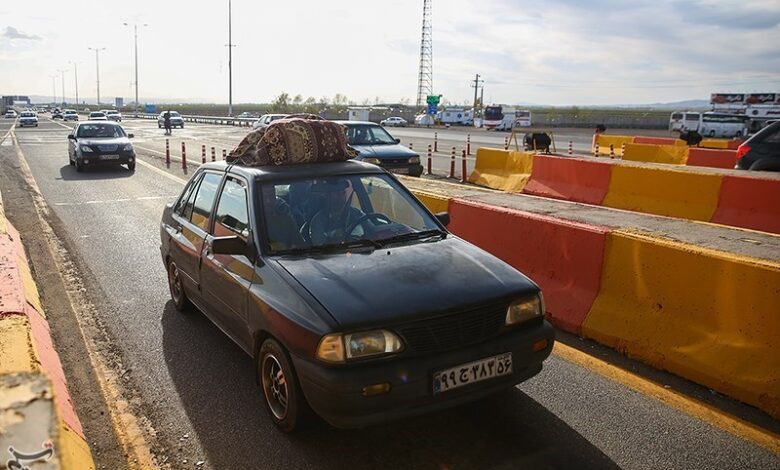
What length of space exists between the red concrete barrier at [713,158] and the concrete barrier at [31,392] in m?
15.2

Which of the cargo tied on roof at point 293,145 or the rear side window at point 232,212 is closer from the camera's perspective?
the rear side window at point 232,212

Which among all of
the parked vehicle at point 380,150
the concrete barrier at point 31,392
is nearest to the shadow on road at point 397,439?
the concrete barrier at point 31,392

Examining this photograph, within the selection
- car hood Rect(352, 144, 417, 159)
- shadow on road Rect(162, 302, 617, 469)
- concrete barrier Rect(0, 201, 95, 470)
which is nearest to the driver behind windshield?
shadow on road Rect(162, 302, 617, 469)

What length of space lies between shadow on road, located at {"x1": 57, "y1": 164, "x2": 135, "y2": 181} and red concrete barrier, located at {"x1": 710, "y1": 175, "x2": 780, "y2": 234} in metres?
15.0

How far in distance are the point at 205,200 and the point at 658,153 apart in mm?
15774

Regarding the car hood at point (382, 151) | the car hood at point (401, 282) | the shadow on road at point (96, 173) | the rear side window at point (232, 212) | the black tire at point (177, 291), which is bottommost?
the black tire at point (177, 291)

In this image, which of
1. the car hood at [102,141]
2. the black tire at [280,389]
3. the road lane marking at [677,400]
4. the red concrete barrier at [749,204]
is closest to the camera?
the black tire at [280,389]

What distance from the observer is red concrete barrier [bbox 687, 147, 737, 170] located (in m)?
15.1

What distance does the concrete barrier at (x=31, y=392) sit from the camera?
208 centimetres

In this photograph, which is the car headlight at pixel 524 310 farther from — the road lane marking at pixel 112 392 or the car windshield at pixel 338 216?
the road lane marking at pixel 112 392

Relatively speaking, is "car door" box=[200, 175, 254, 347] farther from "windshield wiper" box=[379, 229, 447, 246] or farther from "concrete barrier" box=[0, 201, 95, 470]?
"concrete barrier" box=[0, 201, 95, 470]

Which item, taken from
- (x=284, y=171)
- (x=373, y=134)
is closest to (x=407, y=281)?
(x=284, y=171)

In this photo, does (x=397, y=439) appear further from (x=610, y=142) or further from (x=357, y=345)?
(x=610, y=142)

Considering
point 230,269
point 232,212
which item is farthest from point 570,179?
point 230,269
